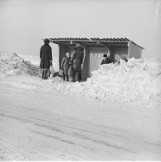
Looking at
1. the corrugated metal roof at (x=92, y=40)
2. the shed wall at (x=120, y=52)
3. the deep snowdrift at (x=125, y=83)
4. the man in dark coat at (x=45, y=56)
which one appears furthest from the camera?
the shed wall at (x=120, y=52)

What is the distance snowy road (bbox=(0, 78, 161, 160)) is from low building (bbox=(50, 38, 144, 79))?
4.89 m

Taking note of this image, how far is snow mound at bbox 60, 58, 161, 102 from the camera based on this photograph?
652 centimetres

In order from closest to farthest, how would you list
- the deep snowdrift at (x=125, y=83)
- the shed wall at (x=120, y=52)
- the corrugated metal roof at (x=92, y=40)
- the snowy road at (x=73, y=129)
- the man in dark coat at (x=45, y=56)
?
the snowy road at (x=73, y=129), the deep snowdrift at (x=125, y=83), the man in dark coat at (x=45, y=56), the corrugated metal roof at (x=92, y=40), the shed wall at (x=120, y=52)

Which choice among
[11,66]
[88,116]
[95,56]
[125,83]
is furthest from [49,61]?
[88,116]

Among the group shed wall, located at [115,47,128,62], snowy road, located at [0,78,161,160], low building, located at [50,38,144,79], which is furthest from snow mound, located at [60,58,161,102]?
shed wall, located at [115,47,128,62]

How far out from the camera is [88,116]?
16.0 feet

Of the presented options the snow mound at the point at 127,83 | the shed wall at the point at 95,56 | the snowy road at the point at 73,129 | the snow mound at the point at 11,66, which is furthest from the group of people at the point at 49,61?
the snowy road at the point at 73,129

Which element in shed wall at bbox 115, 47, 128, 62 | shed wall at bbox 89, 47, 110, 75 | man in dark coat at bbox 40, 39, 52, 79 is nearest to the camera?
man in dark coat at bbox 40, 39, 52, 79

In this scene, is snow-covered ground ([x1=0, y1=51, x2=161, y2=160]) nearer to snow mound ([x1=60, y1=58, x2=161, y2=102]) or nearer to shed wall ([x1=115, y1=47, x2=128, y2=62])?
snow mound ([x1=60, y1=58, x2=161, y2=102])

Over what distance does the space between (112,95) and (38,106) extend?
2.04 m

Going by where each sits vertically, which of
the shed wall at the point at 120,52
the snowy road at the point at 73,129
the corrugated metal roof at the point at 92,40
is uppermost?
the corrugated metal roof at the point at 92,40

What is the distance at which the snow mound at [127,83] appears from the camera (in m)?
Answer: 6.52

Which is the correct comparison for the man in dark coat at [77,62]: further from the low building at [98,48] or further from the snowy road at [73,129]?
the snowy road at [73,129]

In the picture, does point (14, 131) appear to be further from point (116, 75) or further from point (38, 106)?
point (116, 75)
